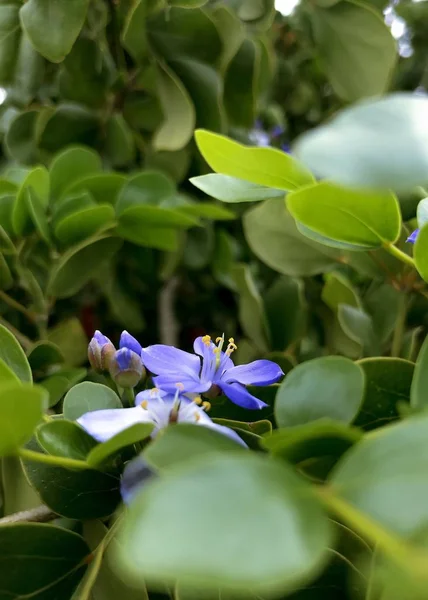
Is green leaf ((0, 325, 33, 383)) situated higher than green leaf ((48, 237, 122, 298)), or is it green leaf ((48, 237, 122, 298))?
green leaf ((0, 325, 33, 383))

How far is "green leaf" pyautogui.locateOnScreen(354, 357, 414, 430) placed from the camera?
32cm

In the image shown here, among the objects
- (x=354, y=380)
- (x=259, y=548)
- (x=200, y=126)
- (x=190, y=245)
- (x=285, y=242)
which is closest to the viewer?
(x=259, y=548)

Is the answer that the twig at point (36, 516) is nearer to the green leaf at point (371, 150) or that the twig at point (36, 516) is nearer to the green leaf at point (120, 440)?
the green leaf at point (120, 440)

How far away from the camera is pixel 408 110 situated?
0.21m

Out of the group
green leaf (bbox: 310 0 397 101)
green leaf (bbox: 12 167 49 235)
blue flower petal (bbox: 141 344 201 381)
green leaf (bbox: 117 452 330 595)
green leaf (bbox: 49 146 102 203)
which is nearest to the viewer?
green leaf (bbox: 117 452 330 595)

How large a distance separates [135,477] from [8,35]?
2.11ft

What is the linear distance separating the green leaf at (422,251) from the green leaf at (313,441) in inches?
4.2

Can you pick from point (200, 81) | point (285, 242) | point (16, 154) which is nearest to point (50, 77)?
point (16, 154)

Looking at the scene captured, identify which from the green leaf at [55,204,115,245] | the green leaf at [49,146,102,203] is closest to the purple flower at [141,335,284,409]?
the green leaf at [55,204,115,245]

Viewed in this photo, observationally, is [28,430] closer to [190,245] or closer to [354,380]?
[354,380]

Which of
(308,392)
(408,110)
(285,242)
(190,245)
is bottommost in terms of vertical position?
(190,245)

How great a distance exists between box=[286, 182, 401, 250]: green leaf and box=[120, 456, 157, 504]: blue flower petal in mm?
142

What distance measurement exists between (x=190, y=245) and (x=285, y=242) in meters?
0.26

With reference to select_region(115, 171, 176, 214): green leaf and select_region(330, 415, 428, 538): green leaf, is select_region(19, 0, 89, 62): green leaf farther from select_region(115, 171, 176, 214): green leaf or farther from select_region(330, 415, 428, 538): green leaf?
select_region(330, 415, 428, 538): green leaf
